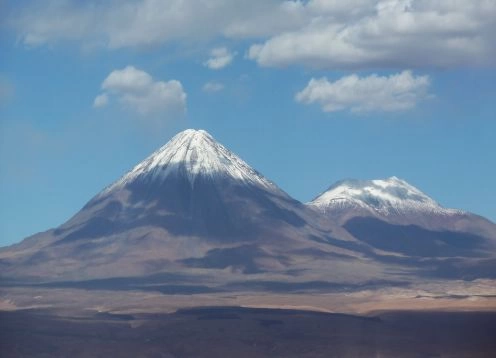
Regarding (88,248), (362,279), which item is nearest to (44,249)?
(88,248)

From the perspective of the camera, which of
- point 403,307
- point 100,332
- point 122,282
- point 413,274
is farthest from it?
point 413,274

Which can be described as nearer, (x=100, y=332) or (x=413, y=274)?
(x=100, y=332)

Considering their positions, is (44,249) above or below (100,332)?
above

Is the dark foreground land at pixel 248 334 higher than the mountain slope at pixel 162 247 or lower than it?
lower

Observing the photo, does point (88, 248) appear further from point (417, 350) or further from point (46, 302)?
point (417, 350)

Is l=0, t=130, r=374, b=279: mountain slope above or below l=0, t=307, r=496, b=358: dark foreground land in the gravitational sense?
above

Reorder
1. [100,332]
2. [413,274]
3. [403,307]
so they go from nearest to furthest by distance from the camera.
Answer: [100,332] → [403,307] → [413,274]

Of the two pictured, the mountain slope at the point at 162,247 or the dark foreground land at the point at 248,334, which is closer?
the dark foreground land at the point at 248,334

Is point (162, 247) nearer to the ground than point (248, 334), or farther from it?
farther from it
